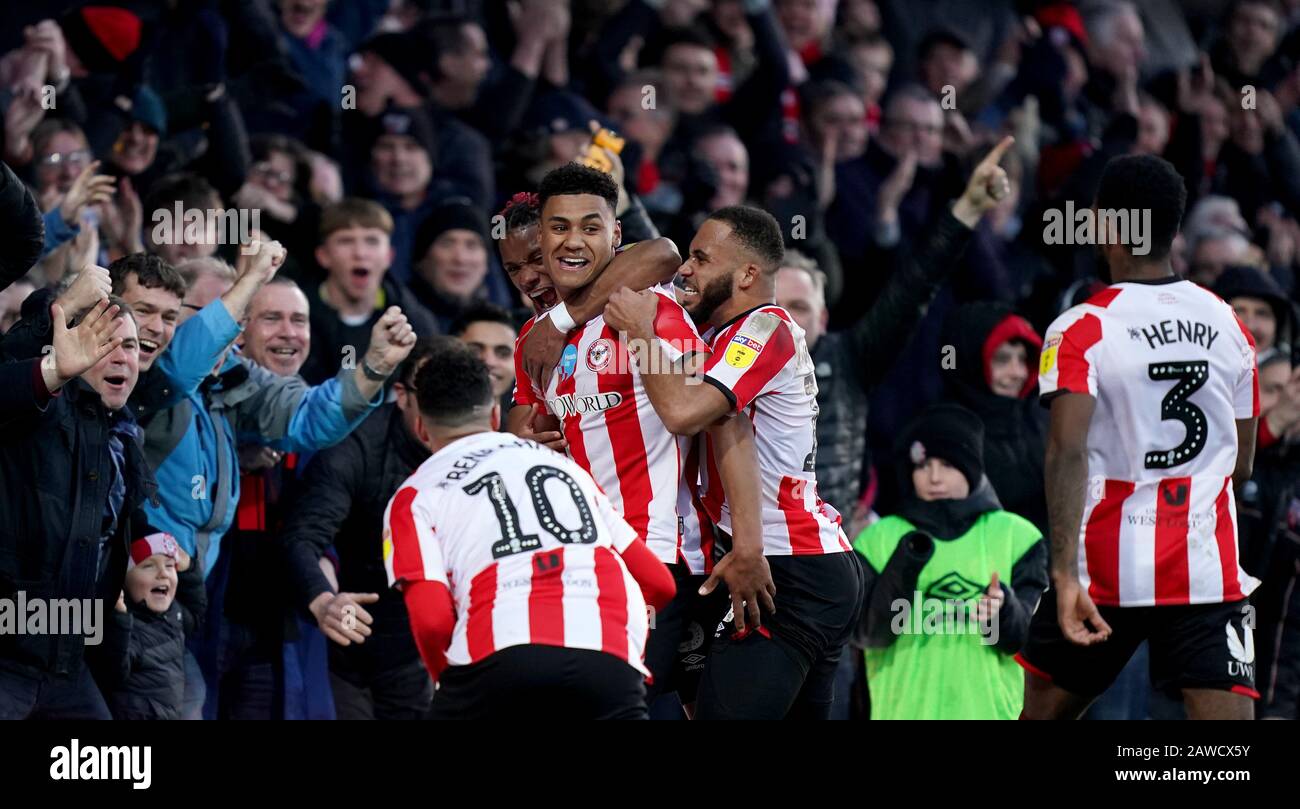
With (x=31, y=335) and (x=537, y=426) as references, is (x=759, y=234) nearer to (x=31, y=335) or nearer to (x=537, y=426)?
(x=537, y=426)

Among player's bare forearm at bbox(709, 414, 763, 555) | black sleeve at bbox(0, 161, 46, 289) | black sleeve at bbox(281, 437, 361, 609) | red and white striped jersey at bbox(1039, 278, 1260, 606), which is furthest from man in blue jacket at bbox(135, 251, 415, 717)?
red and white striped jersey at bbox(1039, 278, 1260, 606)

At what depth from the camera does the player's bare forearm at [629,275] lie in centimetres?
578

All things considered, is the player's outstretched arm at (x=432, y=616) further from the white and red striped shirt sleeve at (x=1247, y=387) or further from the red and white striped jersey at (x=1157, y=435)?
the white and red striped shirt sleeve at (x=1247, y=387)

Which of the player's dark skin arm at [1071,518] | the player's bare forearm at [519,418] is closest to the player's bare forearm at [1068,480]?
the player's dark skin arm at [1071,518]

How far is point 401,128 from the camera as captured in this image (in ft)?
30.9


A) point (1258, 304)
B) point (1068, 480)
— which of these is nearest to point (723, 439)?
point (1068, 480)

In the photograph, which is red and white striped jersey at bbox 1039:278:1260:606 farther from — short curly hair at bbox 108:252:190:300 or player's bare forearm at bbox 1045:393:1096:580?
short curly hair at bbox 108:252:190:300

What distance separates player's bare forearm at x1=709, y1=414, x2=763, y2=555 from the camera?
5438 millimetres

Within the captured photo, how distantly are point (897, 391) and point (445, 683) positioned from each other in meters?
5.19

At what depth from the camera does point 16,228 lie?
6.00 meters

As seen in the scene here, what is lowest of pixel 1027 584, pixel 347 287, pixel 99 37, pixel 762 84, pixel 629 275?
pixel 1027 584

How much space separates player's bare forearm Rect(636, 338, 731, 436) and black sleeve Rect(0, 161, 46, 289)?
218cm
